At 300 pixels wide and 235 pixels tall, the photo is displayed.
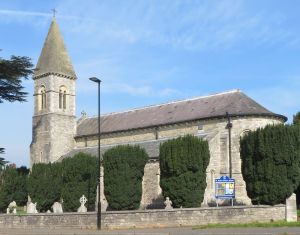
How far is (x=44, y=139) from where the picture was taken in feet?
183

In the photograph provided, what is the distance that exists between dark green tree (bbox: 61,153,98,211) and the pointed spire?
2177 centimetres

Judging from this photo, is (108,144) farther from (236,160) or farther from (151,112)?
(236,160)

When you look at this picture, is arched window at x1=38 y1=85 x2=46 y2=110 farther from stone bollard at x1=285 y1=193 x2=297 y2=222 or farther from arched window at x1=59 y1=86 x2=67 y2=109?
stone bollard at x1=285 y1=193 x2=297 y2=222

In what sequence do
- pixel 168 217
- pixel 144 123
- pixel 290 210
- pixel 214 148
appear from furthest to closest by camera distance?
1. pixel 144 123
2. pixel 214 148
3. pixel 290 210
4. pixel 168 217

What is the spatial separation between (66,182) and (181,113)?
15.3 m

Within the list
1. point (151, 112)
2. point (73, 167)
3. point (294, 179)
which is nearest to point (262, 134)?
point (294, 179)

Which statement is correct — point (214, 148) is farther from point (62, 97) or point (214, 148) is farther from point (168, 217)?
point (62, 97)

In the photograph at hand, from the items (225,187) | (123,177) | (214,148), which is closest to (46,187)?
(123,177)

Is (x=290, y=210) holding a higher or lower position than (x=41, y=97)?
lower

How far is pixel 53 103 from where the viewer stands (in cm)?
5603

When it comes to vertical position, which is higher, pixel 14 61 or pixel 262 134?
pixel 14 61

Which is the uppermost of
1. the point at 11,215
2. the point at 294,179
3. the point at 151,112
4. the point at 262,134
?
the point at 151,112

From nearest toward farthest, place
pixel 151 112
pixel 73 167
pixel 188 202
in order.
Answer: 1. pixel 188 202
2. pixel 73 167
3. pixel 151 112

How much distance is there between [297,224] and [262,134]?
7408 mm
